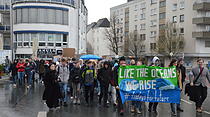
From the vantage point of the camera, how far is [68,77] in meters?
11.4

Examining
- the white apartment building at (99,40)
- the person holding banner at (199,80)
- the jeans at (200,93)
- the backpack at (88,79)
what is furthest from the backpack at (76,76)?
the white apartment building at (99,40)

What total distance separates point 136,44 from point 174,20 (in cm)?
1125

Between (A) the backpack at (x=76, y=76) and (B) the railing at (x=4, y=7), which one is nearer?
(A) the backpack at (x=76, y=76)

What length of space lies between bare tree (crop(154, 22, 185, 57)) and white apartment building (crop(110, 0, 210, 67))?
93 centimetres

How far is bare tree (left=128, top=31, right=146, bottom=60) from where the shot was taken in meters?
64.2

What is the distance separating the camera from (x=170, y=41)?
53.1m

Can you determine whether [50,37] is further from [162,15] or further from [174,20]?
[162,15]

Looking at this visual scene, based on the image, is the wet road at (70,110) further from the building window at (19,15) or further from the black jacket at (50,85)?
the building window at (19,15)

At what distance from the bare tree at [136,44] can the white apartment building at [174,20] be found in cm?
94

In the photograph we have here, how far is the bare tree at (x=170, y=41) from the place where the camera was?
174 ft

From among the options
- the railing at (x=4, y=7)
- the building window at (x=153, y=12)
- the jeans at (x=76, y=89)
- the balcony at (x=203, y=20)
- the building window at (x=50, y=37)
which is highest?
the building window at (x=153, y=12)

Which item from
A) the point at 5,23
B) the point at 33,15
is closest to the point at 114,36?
the point at 33,15

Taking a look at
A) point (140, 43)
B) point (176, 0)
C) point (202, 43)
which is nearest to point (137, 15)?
point (140, 43)

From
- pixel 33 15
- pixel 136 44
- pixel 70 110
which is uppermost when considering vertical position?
pixel 33 15
